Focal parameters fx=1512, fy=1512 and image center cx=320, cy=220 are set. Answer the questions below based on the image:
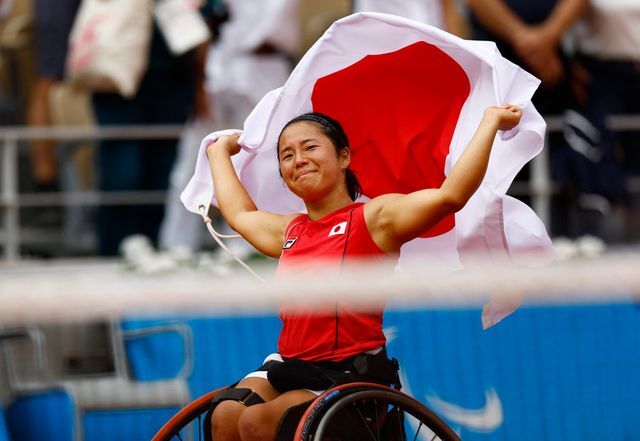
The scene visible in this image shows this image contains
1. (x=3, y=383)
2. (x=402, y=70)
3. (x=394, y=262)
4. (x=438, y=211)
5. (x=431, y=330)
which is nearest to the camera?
(x=438, y=211)

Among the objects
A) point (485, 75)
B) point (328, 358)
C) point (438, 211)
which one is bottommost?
point (328, 358)

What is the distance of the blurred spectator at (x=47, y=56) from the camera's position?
7656mm

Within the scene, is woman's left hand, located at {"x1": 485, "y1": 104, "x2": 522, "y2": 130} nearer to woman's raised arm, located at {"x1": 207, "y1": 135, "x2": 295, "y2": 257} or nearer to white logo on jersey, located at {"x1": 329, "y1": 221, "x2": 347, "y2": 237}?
white logo on jersey, located at {"x1": 329, "y1": 221, "x2": 347, "y2": 237}

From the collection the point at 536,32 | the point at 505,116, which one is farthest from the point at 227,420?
the point at 536,32

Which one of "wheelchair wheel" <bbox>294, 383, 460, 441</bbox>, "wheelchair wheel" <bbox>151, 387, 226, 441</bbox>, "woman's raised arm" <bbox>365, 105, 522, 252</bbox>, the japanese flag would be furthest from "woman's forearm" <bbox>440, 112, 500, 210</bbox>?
"wheelchair wheel" <bbox>151, 387, 226, 441</bbox>

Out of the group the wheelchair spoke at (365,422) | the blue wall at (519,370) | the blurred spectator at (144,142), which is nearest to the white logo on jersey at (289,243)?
the wheelchair spoke at (365,422)

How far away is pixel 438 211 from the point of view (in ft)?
13.0

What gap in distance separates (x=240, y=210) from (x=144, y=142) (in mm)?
3480

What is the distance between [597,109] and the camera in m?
7.38

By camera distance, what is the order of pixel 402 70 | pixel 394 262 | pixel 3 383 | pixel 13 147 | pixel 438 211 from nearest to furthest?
pixel 438 211
pixel 394 262
pixel 402 70
pixel 3 383
pixel 13 147

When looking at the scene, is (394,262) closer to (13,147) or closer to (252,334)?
(252,334)

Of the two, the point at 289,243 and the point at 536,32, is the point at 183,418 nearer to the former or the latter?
the point at 289,243

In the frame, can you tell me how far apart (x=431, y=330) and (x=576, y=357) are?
483 mm

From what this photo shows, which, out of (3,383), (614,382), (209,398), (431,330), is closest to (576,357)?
(614,382)
